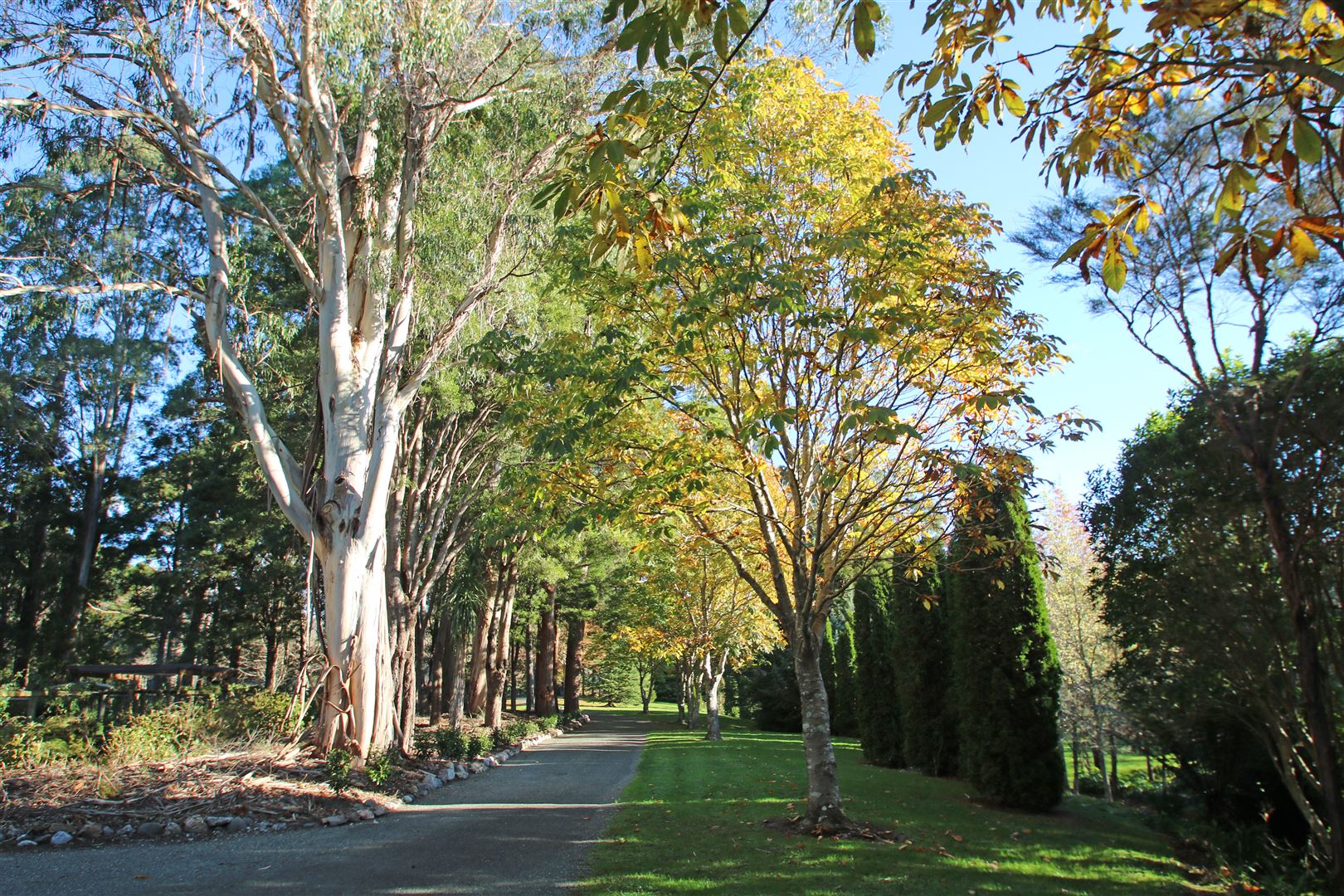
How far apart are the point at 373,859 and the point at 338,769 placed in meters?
3.22

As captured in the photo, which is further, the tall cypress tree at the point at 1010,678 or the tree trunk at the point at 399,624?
the tree trunk at the point at 399,624

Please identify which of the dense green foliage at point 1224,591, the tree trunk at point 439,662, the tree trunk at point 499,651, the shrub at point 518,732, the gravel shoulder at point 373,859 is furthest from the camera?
the tree trunk at point 439,662

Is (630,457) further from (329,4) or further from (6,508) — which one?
(6,508)

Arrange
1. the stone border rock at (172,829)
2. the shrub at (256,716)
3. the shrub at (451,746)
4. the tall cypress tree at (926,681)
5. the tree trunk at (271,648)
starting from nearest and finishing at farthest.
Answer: the stone border rock at (172,829)
the shrub at (256,716)
the tall cypress tree at (926,681)
the shrub at (451,746)
the tree trunk at (271,648)

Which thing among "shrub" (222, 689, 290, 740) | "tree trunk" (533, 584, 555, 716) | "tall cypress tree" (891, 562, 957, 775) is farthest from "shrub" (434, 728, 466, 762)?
"tree trunk" (533, 584, 555, 716)

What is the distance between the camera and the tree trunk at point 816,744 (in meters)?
7.21

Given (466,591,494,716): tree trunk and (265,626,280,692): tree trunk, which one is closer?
(466,591,494,716): tree trunk

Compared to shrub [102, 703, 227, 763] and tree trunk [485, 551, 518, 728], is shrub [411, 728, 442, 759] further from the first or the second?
tree trunk [485, 551, 518, 728]

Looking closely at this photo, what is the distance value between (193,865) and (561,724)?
882 inches

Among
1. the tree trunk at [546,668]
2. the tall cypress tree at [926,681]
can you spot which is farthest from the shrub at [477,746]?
the tree trunk at [546,668]

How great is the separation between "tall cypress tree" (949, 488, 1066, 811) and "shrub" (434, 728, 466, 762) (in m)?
8.69

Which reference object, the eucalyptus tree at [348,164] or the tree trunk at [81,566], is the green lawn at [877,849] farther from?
the tree trunk at [81,566]

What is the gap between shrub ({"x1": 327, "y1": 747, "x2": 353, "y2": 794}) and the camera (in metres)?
9.09

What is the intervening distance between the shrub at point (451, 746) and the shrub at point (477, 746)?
0.20m
